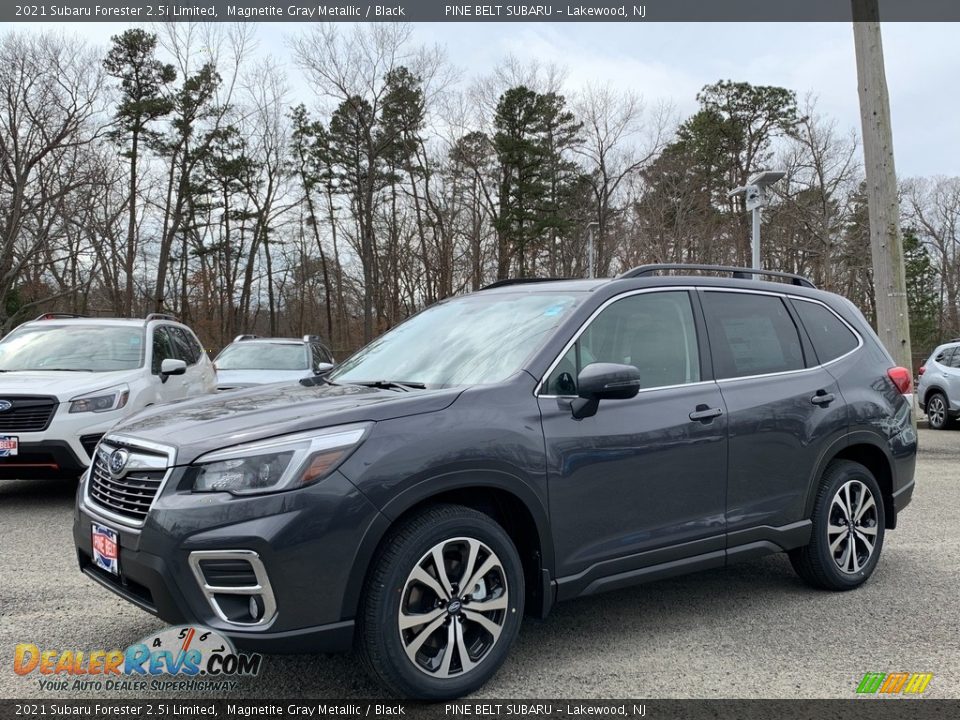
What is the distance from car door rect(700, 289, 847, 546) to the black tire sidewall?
0.19 metres

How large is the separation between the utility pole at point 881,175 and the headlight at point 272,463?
10295 mm

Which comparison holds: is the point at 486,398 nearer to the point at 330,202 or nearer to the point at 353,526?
the point at 353,526

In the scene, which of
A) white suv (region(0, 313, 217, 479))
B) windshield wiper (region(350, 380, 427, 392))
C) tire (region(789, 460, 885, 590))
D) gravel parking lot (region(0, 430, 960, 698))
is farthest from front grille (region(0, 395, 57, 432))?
tire (region(789, 460, 885, 590))

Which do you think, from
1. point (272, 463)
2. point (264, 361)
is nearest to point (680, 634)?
point (272, 463)

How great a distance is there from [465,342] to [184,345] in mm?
6561

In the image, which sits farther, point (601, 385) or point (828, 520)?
point (828, 520)

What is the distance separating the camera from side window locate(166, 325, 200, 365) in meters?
9.11

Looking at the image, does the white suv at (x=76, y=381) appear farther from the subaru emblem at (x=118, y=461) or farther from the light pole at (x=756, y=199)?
the light pole at (x=756, y=199)

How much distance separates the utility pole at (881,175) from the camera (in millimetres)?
10969

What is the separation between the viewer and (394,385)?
3619 mm

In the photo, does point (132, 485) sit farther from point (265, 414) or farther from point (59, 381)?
point (59, 381)

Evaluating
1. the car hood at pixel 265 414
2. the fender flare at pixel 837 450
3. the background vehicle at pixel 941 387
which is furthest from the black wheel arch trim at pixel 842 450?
the background vehicle at pixel 941 387

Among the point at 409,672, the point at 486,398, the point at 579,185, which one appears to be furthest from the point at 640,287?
the point at 579,185

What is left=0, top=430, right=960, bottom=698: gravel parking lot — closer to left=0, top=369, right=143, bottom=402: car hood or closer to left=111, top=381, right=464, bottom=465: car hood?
left=111, top=381, right=464, bottom=465: car hood
